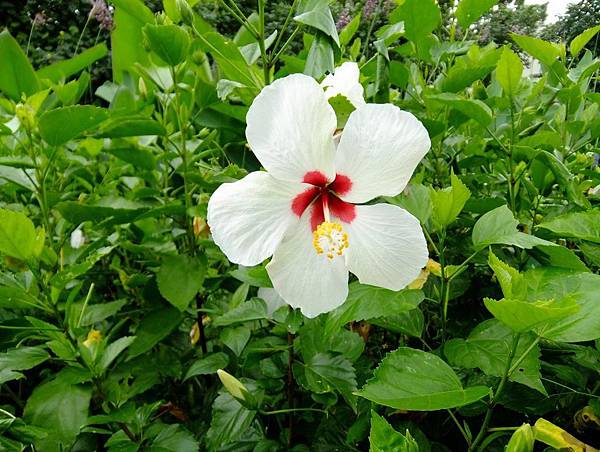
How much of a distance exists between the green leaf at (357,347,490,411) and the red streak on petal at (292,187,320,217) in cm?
19

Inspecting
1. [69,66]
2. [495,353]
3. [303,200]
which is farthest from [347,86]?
[69,66]

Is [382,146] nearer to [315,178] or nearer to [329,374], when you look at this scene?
[315,178]

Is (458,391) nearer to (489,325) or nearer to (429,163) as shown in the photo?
(489,325)

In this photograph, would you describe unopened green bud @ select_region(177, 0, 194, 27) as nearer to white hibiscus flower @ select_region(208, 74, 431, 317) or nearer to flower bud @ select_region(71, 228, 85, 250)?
white hibiscus flower @ select_region(208, 74, 431, 317)

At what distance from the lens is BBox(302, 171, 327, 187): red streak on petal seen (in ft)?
2.02

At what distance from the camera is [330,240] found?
23.8 inches

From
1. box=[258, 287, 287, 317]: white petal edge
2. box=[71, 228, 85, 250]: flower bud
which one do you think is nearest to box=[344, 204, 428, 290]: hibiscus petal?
box=[258, 287, 287, 317]: white petal edge

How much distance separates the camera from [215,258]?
46.4 inches

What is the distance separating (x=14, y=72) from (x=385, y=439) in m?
1.32

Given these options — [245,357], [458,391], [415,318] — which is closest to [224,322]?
[245,357]

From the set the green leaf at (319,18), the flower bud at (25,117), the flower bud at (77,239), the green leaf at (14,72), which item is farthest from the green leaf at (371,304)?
the green leaf at (14,72)

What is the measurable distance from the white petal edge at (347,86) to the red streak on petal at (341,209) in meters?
0.11

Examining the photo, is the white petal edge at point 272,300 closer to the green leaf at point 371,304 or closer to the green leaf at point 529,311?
the green leaf at point 371,304

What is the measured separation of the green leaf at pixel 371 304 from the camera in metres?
0.62
